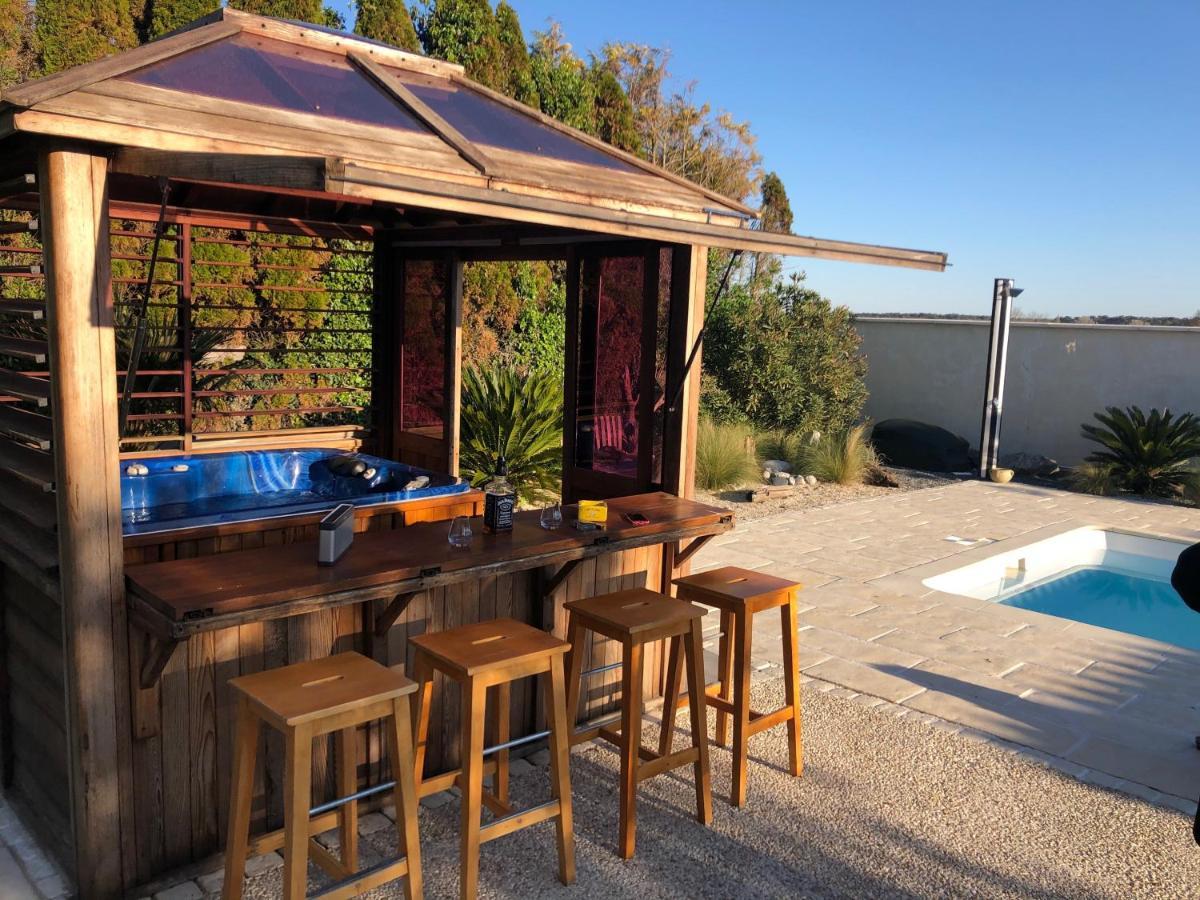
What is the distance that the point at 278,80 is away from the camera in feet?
10.1

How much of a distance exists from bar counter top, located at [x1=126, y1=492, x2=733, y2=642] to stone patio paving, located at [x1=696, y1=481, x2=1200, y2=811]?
170 cm

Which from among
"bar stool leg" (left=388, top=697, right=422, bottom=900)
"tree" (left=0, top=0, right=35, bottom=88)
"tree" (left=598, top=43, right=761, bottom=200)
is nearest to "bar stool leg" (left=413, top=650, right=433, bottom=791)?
"bar stool leg" (left=388, top=697, right=422, bottom=900)

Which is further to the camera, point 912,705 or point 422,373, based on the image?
point 422,373

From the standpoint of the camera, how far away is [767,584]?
367 centimetres

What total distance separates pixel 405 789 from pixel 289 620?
0.79 m

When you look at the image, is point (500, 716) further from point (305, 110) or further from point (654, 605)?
point (305, 110)

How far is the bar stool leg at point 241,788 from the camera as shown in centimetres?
241

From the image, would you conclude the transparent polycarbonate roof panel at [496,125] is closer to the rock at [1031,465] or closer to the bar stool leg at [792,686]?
the bar stool leg at [792,686]

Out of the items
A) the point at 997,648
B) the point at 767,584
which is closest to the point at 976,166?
the point at 997,648

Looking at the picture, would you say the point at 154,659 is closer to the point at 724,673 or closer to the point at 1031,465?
the point at 724,673

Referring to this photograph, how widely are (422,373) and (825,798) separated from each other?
3.56 meters

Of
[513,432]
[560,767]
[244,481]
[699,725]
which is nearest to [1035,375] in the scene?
[513,432]

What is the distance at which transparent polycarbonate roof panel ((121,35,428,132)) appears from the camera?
278 centimetres

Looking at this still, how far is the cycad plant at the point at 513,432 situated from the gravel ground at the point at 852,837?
162 inches
